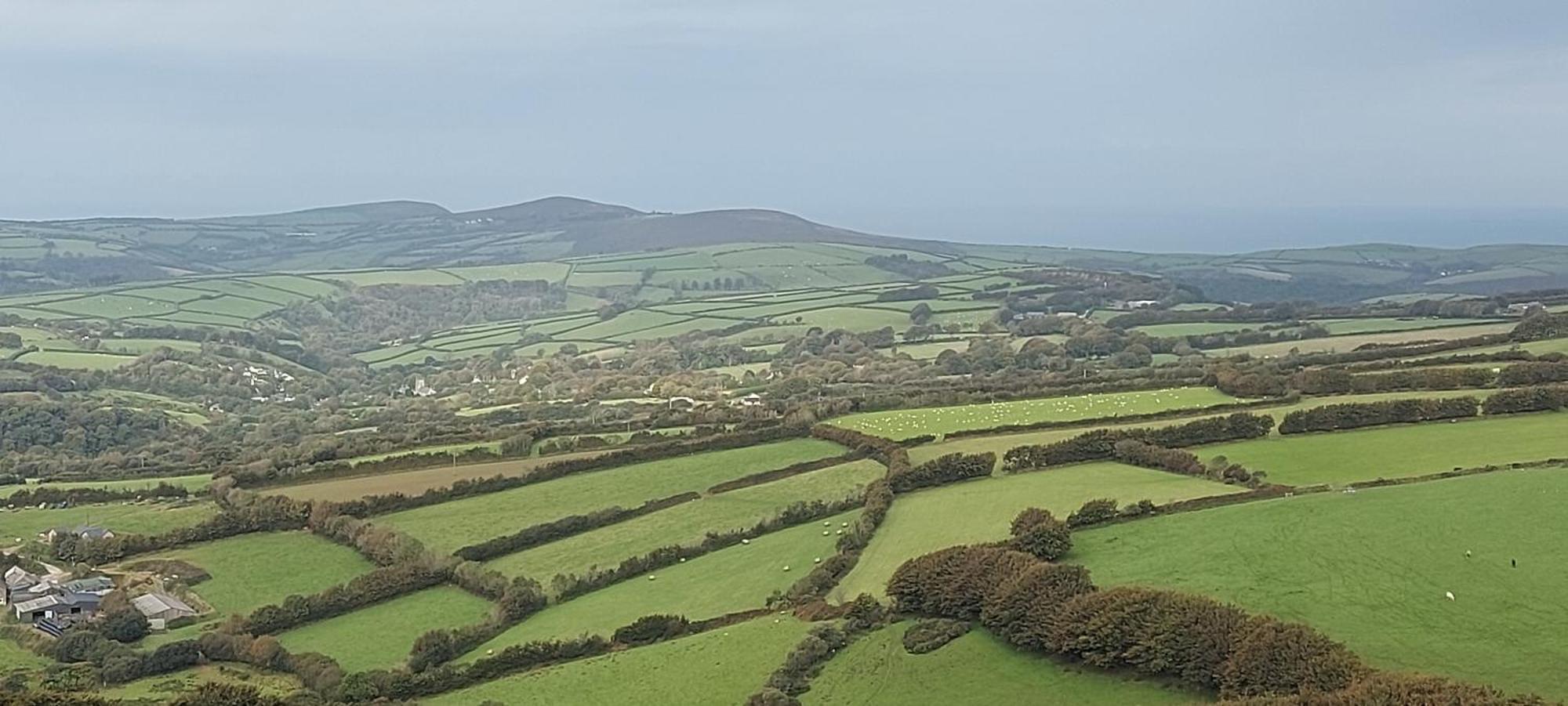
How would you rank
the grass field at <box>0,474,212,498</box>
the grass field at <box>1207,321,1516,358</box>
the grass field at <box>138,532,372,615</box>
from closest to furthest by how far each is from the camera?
the grass field at <box>138,532,372,615</box> → the grass field at <box>0,474,212,498</box> → the grass field at <box>1207,321,1516,358</box>

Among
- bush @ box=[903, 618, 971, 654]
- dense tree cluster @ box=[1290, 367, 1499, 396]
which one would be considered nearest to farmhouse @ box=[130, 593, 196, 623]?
bush @ box=[903, 618, 971, 654]

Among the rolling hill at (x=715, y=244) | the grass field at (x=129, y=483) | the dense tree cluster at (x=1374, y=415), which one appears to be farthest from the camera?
the rolling hill at (x=715, y=244)

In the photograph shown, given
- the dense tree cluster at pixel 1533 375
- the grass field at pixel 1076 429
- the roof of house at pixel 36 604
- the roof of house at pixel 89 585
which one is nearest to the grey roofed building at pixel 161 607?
the roof of house at pixel 89 585

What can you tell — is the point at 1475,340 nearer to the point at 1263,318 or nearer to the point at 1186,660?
the point at 1263,318

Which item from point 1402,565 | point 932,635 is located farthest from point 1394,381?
point 932,635

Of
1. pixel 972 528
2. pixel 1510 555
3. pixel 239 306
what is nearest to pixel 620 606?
pixel 972 528

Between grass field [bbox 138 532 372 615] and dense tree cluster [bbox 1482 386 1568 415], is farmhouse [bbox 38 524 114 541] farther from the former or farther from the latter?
dense tree cluster [bbox 1482 386 1568 415]

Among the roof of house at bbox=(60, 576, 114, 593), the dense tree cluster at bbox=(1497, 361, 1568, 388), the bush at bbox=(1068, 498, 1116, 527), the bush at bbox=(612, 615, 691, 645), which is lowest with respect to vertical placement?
the roof of house at bbox=(60, 576, 114, 593)

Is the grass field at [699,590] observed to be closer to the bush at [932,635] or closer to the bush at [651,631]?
the bush at [651,631]
